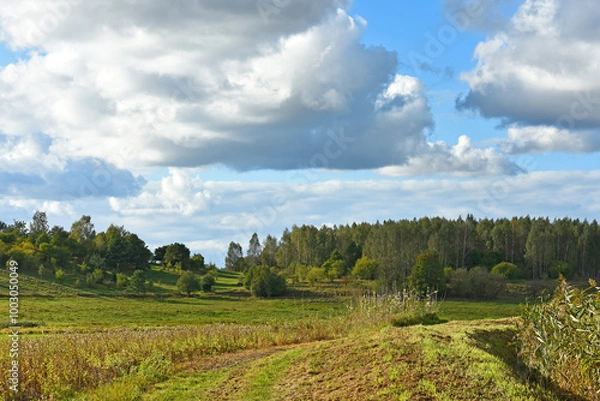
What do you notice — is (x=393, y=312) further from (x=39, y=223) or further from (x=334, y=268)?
(x=39, y=223)

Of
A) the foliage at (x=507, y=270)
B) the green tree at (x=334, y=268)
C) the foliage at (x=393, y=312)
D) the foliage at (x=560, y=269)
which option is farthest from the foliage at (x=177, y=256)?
the foliage at (x=393, y=312)

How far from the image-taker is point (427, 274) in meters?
82.6

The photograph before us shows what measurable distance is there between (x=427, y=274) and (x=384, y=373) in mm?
73307

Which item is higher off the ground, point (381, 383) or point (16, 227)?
point (16, 227)

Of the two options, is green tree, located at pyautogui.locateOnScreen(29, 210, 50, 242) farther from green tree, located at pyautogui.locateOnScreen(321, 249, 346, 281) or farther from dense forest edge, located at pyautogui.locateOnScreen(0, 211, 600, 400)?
green tree, located at pyautogui.locateOnScreen(321, 249, 346, 281)

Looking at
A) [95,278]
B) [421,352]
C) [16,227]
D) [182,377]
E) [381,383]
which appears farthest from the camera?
[16,227]

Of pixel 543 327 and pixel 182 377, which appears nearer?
pixel 543 327

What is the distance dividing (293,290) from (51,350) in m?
75.0

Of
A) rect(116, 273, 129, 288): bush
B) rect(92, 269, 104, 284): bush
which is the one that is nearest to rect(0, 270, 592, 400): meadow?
rect(116, 273, 129, 288): bush

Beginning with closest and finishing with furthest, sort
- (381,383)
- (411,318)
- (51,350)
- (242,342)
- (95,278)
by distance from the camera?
1. (381,383)
2. (51,350)
3. (242,342)
4. (411,318)
5. (95,278)

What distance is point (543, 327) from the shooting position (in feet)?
36.2

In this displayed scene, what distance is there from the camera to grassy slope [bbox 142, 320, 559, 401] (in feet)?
33.9

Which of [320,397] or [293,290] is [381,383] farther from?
[293,290]

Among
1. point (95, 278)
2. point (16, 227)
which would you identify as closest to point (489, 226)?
point (95, 278)
